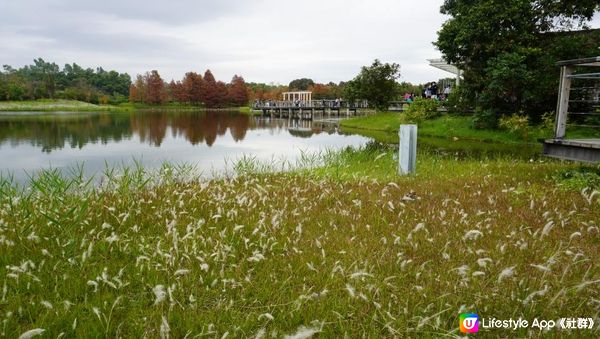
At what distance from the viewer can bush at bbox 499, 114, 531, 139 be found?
24016 millimetres

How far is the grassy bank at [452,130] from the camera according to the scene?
24.2 meters

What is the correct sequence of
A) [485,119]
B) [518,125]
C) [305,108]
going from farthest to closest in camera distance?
1. [305,108]
2. [485,119]
3. [518,125]

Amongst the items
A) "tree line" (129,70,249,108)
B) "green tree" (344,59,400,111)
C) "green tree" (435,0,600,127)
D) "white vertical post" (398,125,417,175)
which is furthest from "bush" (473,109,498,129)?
"tree line" (129,70,249,108)

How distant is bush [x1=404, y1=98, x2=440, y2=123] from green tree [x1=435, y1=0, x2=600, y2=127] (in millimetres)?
6064

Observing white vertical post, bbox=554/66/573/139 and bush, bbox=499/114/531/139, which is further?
bush, bbox=499/114/531/139

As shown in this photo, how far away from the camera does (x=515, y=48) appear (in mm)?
24266

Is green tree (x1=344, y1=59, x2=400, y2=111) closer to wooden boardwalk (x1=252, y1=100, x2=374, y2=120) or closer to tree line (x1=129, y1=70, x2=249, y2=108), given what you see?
wooden boardwalk (x1=252, y1=100, x2=374, y2=120)

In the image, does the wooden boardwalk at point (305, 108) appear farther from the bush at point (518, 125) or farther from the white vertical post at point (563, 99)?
the white vertical post at point (563, 99)

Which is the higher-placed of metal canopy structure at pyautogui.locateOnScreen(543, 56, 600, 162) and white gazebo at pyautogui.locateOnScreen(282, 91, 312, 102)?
white gazebo at pyautogui.locateOnScreen(282, 91, 312, 102)

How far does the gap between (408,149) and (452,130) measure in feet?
71.6

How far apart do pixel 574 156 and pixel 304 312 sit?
23.9 ft

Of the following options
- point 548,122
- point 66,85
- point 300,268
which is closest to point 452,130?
point 548,122

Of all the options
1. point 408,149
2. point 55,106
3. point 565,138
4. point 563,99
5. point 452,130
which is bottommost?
point 452,130

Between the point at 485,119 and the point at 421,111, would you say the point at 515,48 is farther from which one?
the point at 421,111
